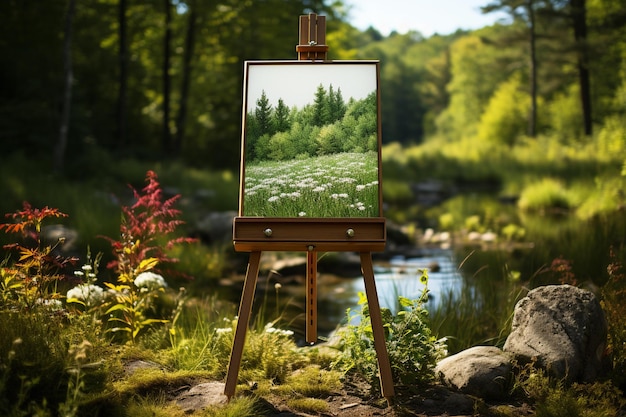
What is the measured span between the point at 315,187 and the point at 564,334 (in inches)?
66.0

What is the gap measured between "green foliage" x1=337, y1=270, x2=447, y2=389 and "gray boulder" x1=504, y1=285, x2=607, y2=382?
0.54 metres

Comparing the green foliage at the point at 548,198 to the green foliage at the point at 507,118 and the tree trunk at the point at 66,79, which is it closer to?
the tree trunk at the point at 66,79

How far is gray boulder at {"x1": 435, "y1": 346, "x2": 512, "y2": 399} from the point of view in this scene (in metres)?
4.15

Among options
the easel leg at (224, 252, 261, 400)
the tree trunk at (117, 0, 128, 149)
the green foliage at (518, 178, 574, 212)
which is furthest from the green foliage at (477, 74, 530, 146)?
the easel leg at (224, 252, 261, 400)

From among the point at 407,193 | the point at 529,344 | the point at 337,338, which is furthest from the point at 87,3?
the point at 529,344

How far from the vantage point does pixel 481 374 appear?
Answer: 13.7ft

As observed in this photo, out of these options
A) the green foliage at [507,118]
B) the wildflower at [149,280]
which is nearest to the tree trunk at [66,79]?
the wildflower at [149,280]

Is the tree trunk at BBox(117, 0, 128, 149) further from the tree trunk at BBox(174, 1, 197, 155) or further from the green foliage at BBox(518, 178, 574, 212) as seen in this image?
the green foliage at BBox(518, 178, 574, 212)

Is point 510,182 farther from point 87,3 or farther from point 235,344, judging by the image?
point 235,344

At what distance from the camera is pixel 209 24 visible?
20.5 m

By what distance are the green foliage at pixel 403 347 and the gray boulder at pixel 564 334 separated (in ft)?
1.77

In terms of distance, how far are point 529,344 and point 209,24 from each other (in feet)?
58.2

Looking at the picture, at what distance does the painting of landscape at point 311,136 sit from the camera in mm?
4109

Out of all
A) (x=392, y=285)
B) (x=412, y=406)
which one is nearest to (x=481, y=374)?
(x=412, y=406)
